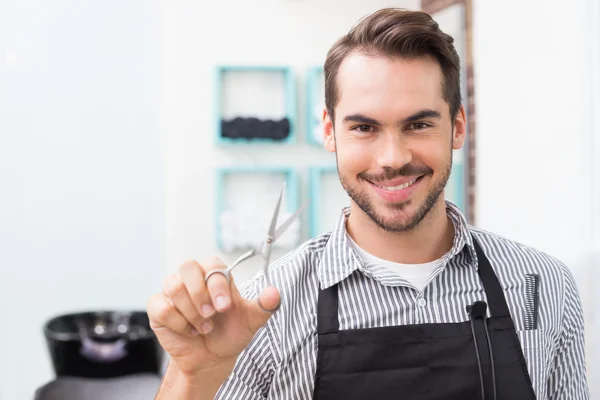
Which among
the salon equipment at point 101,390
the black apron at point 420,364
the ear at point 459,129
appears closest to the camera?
the black apron at point 420,364

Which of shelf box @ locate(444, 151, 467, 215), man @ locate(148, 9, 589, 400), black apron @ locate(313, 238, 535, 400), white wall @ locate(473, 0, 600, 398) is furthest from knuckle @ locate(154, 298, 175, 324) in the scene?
shelf box @ locate(444, 151, 467, 215)

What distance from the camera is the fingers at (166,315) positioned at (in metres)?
0.98

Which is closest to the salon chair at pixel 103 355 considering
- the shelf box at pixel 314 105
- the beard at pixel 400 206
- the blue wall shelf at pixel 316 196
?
the blue wall shelf at pixel 316 196

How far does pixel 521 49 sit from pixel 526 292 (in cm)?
88

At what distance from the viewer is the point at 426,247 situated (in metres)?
1.56

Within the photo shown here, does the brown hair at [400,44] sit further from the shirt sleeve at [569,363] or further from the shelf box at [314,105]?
the shelf box at [314,105]

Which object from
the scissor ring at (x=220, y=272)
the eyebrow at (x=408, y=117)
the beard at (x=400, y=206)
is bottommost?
the scissor ring at (x=220, y=272)

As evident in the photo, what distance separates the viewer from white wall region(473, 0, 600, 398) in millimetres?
1717

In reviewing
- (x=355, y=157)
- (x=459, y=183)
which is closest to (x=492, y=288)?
(x=355, y=157)

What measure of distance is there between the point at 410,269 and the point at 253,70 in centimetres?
210

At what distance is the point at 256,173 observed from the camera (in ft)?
11.1

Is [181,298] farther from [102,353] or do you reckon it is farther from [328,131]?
[102,353]

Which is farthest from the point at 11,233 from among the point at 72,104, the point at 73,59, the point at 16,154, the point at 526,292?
the point at 526,292

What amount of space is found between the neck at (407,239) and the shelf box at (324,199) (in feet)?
5.80
